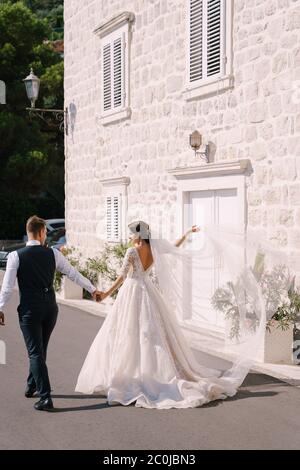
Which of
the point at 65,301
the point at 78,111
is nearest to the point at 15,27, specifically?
the point at 78,111

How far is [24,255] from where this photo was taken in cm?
735

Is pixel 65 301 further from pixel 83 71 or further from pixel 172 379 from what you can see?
pixel 172 379

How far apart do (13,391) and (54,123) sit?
24.6m

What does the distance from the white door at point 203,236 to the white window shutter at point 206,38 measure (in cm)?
A: 192

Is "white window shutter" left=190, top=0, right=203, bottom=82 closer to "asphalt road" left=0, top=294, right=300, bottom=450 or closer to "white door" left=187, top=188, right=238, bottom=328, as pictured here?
"white door" left=187, top=188, right=238, bottom=328

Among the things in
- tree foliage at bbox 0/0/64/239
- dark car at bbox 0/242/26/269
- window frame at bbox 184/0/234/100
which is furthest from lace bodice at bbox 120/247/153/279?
tree foliage at bbox 0/0/64/239

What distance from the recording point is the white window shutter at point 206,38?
11906 millimetres

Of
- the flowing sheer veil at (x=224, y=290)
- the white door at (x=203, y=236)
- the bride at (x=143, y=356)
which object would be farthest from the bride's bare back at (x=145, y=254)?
the white door at (x=203, y=236)

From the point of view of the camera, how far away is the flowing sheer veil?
8.24 metres

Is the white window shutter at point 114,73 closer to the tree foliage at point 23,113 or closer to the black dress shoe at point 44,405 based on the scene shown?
the black dress shoe at point 44,405

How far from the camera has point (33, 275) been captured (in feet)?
24.1

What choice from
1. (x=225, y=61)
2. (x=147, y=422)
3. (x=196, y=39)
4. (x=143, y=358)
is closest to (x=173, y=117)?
(x=196, y=39)

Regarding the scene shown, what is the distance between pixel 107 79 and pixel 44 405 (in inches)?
407

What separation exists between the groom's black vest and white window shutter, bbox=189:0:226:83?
559 cm
